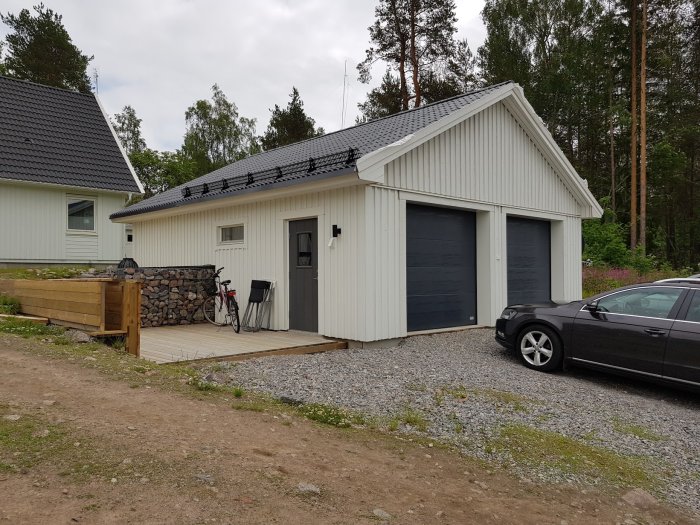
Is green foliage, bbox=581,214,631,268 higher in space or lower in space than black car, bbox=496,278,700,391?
higher

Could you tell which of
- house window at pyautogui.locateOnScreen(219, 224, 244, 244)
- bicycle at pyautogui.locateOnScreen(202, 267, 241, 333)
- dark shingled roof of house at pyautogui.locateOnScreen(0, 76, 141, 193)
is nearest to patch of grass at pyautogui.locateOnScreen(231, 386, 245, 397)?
bicycle at pyautogui.locateOnScreen(202, 267, 241, 333)

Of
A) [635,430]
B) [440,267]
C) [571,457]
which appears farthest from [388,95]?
[571,457]

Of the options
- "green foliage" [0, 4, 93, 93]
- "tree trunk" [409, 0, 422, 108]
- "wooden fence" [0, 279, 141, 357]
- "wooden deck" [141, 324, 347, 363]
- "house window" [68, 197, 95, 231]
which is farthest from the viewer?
"green foliage" [0, 4, 93, 93]

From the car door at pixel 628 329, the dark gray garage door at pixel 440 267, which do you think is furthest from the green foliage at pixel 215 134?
the car door at pixel 628 329

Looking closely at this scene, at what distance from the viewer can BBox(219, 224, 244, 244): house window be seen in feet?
33.0

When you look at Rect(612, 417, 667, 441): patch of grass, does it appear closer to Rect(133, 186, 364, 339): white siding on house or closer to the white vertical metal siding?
Rect(133, 186, 364, 339): white siding on house

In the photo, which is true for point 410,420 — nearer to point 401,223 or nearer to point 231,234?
point 401,223

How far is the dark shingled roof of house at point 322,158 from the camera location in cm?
798

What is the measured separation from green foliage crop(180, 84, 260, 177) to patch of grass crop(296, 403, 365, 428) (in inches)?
1299

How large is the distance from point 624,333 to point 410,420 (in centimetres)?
339

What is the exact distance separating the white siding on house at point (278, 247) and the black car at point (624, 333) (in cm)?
257

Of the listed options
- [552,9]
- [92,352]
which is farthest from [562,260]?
[552,9]

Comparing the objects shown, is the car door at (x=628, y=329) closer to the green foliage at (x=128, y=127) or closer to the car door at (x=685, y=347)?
the car door at (x=685, y=347)

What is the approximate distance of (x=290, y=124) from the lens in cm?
3108
